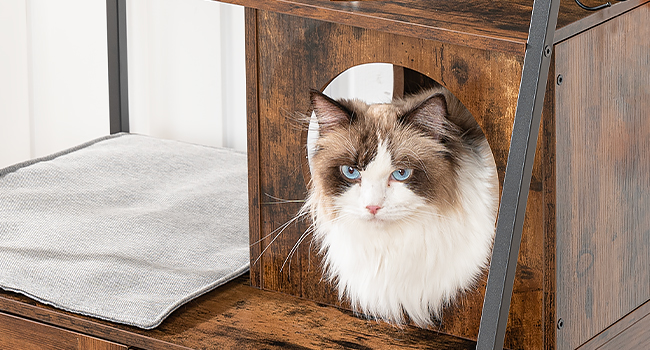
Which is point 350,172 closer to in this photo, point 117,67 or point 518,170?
point 518,170

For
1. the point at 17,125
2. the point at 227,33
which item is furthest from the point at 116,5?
the point at 17,125

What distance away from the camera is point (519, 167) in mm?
723

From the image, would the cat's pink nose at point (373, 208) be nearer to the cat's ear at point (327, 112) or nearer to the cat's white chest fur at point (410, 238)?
the cat's white chest fur at point (410, 238)

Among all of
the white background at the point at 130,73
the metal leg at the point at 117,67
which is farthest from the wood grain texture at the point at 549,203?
the metal leg at the point at 117,67

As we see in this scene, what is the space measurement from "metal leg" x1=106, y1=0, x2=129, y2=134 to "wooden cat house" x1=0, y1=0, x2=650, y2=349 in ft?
3.09

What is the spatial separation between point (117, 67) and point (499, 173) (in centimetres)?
133

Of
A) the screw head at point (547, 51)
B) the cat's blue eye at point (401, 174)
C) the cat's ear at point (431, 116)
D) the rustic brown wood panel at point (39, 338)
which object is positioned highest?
the screw head at point (547, 51)

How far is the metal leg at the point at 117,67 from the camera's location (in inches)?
76.7

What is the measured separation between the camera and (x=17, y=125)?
2316 mm

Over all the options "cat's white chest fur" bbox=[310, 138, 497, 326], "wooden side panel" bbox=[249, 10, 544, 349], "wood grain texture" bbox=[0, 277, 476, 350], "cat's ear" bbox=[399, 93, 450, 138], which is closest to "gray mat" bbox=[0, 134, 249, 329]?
"wood grain texture" bbox=[0, 277, 476, 350]

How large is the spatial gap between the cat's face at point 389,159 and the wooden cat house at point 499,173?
0.06m

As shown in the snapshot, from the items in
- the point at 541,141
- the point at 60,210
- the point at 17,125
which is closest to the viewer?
the point at 541,141

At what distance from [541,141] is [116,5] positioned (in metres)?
1.37

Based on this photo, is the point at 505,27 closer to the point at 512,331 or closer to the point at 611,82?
the point at 611,82
